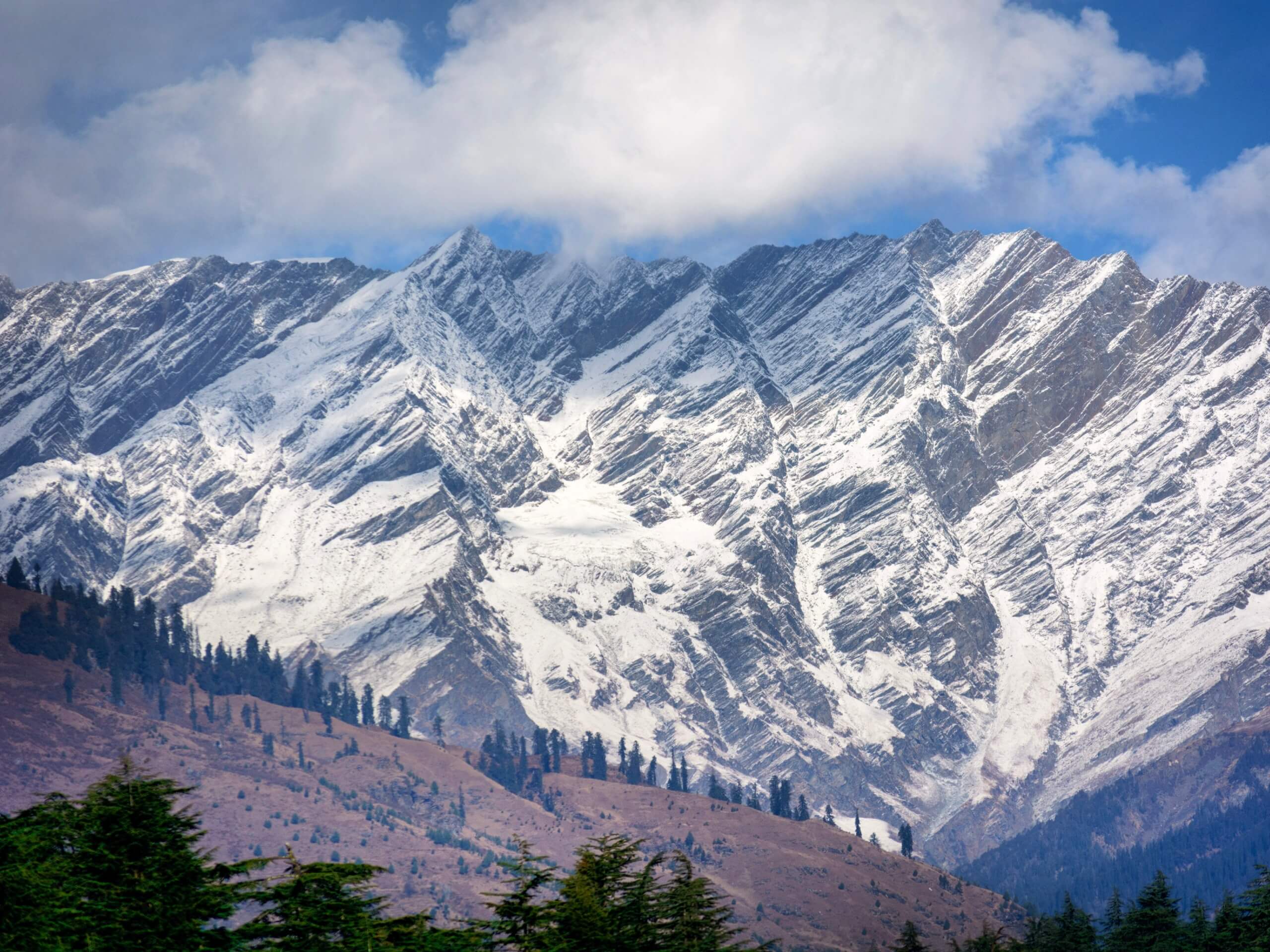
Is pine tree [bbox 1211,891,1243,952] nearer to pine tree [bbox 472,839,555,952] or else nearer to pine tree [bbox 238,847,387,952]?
pine tree [bbox 472,839,555,952]

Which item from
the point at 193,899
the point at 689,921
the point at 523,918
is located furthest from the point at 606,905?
the point at 193,899

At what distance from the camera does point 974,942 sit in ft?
547

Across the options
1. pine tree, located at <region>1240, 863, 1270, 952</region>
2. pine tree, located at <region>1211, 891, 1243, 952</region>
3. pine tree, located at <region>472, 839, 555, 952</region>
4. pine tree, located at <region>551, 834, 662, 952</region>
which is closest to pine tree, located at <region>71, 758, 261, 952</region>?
pine tree, located at <region>472, 839, 555, 952</region>

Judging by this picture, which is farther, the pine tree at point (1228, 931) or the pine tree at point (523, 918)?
the pine tree at point (1228, 931)

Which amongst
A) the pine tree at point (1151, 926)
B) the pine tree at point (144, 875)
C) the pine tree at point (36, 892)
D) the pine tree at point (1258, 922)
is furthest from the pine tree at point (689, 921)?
the pine tree at point (1151, 926)

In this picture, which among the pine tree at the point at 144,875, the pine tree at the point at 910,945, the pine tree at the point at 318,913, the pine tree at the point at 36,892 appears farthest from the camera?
the pine tree at the point at 910,945

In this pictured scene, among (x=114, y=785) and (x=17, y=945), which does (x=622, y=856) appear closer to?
(x=114, y=785)

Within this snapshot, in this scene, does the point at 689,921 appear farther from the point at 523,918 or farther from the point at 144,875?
the point at 144,875

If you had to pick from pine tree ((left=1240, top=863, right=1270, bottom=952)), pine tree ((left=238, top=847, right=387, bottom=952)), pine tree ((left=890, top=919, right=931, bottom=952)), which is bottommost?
pine tree ((left=238, top=847, right=387, bottom=952))

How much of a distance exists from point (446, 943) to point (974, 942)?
→ 116974 millimetres

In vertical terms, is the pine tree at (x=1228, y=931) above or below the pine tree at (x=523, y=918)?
above

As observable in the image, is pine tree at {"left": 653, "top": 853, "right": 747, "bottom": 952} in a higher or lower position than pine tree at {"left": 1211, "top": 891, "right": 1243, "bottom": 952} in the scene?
lower

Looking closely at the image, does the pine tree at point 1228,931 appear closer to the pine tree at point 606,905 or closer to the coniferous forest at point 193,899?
the pine tree at point 606,905

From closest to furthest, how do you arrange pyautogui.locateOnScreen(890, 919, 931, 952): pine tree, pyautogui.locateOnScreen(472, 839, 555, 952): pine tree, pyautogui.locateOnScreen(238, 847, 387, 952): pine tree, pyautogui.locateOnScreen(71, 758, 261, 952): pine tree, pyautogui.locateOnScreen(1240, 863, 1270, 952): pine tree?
pyautogui.locateOnScreen(238, 847, 387, 952): pine tree
pyautogui.locateOnScreen(71, 758, 261, 952): pine tree
pyautogui.locateOnScreen(472, 839, 555, 952): pine tree
pyautogui.locateOnScreen(1240, 863, 1270, 952): pine tree
pyautogui.locateOnScreen(890, 919, 931, 952): pine tree
